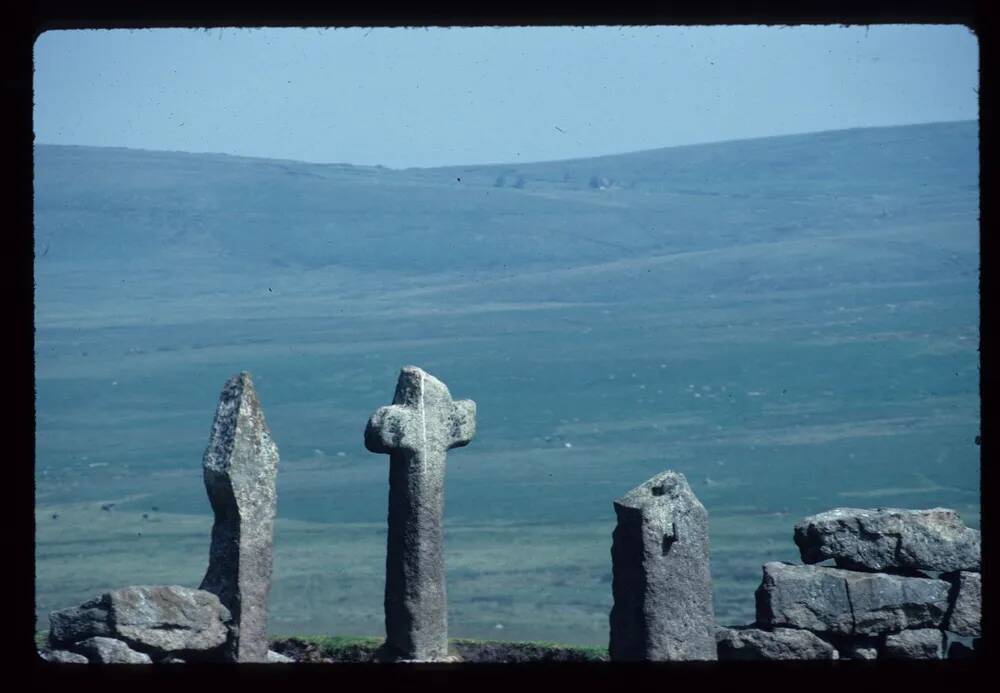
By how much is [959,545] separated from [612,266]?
58.8m

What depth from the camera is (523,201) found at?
77438 mm

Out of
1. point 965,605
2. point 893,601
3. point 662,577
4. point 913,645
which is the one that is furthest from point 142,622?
point 965,605

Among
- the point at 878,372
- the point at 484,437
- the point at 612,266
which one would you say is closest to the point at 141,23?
the point at 484,437

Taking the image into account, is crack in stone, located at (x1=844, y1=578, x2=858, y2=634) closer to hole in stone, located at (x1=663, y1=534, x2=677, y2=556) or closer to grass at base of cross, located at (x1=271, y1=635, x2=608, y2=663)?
hole in stone, located at (x1=663, y1=534, x2=677, y2=556)

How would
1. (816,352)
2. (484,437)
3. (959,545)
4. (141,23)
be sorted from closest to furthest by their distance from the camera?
1. (141,23)
2. (959,545)
3. (484,437)
4. (816,352)

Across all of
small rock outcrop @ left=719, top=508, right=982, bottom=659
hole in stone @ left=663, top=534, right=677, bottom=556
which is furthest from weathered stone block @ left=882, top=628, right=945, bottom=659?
hole in stone @ left=663, top=534, right=677, bottom=556

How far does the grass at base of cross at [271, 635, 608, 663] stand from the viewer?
12094mm

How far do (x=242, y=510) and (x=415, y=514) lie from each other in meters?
→ 1.18

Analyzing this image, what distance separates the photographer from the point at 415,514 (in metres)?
11.4

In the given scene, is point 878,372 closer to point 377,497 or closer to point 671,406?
point 671,406

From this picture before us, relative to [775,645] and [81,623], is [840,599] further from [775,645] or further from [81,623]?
[81,623]

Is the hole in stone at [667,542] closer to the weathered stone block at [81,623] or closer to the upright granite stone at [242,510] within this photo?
the upright granite stone at [242,510]

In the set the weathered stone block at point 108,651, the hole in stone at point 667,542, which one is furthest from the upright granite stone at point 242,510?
the hole in stone at point 667,542

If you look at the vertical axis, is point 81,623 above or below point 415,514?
below
